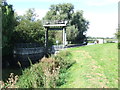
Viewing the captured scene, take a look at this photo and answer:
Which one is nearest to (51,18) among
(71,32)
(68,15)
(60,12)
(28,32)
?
(60,12)

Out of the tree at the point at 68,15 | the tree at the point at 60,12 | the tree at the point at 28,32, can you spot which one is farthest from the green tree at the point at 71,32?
the tree at the point at 28,32

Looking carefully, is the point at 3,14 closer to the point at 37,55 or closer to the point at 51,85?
the point at 37,55

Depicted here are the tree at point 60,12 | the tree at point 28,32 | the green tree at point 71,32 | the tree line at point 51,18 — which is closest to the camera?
the tree at point 28,32

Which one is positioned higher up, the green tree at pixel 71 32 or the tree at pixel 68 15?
the tree at pixel 68 15

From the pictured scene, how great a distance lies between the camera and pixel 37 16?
37.1 m

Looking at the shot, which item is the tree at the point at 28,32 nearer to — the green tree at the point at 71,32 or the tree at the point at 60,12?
the green tree at the point at 71,32

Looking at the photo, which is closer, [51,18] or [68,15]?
[51,18]

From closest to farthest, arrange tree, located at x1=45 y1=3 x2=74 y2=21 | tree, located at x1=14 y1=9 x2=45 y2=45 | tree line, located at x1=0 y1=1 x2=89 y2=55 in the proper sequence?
tree, located at x1=14 y1=9 x2=45 y2=45 < tree line, located at x1=0 y1=1 x2=89 y2=55 < tree, located at x1=45 y1=3 x2=74 y2=21

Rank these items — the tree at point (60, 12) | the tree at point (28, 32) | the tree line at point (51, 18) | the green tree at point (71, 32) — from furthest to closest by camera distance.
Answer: the tree at point (60, 12), the green tree at point (71, 32), the tree line at point (51, 18), the tree at point (28, 32)

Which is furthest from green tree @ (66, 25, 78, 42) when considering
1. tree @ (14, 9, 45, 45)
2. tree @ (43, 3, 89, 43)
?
tree @ (14, 9, 45, 45)

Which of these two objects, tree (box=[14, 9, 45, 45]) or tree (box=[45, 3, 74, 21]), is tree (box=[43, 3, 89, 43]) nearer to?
tree (box=[45, 3, 74, 21])

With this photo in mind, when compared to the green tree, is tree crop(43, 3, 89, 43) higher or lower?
higher

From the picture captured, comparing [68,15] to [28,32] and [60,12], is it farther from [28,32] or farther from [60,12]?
[28,32]

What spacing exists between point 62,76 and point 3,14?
9.53m
